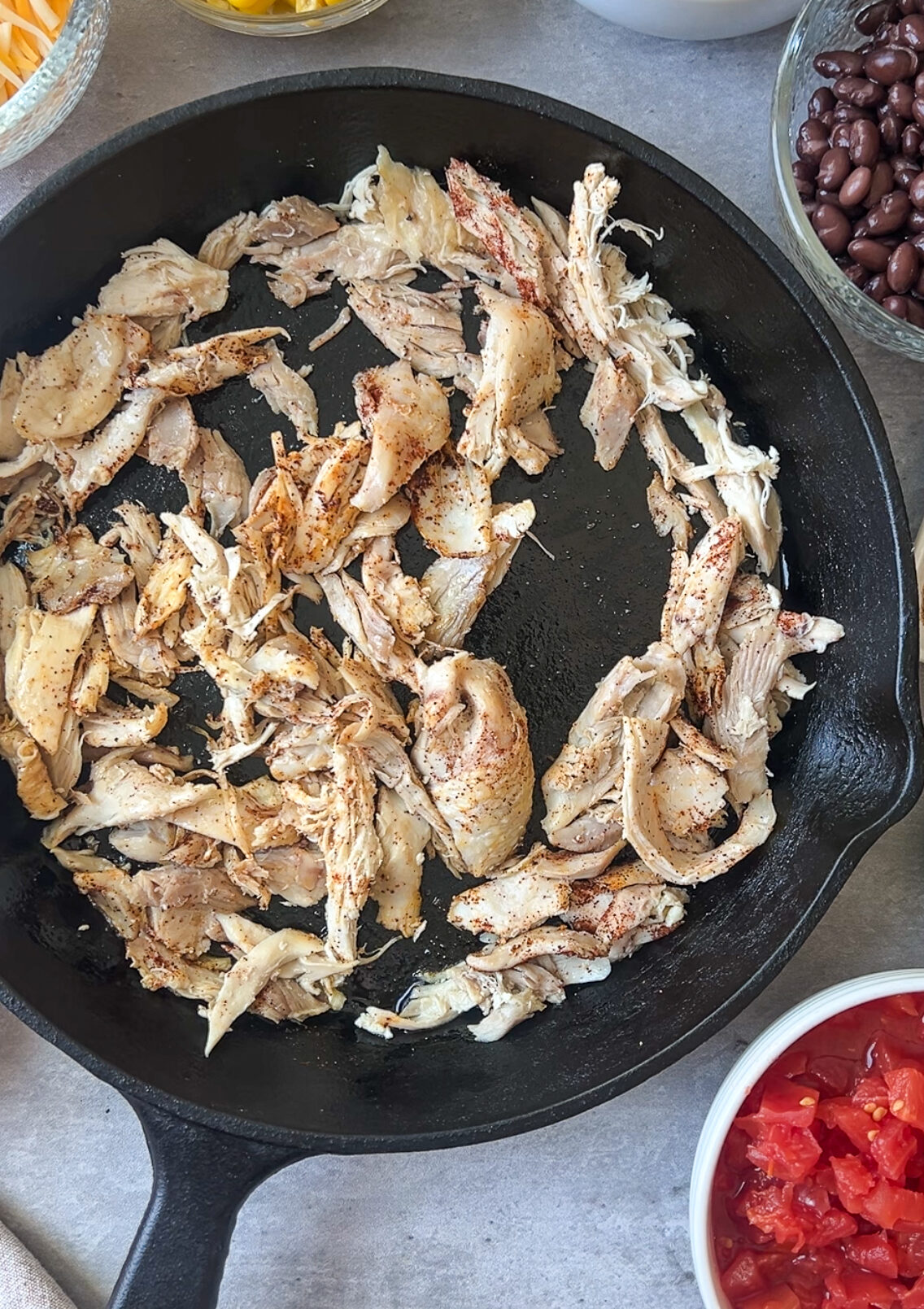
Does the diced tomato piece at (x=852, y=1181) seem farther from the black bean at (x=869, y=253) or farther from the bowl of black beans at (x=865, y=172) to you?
the black bean at (x=869, y=253)

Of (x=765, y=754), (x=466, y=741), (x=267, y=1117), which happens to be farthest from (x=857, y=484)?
(x=267, y=1117)

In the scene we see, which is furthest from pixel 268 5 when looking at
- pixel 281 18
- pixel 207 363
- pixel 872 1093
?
pixel 872 1093

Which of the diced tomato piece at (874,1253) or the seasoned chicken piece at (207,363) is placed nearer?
the diced tomato piece at (874,1253)

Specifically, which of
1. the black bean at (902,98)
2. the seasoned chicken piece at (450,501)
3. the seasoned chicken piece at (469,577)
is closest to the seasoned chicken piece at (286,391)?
the seasoned chicken piece at (450,501)

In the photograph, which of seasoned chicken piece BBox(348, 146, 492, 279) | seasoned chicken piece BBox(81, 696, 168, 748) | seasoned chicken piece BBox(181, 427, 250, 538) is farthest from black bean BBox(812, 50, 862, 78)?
seasoned chicken piece BBox(81, 696, 168, 748)

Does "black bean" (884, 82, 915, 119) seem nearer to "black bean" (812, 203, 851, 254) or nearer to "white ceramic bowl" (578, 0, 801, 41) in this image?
"black bean" (812, 203, 851, 254)
